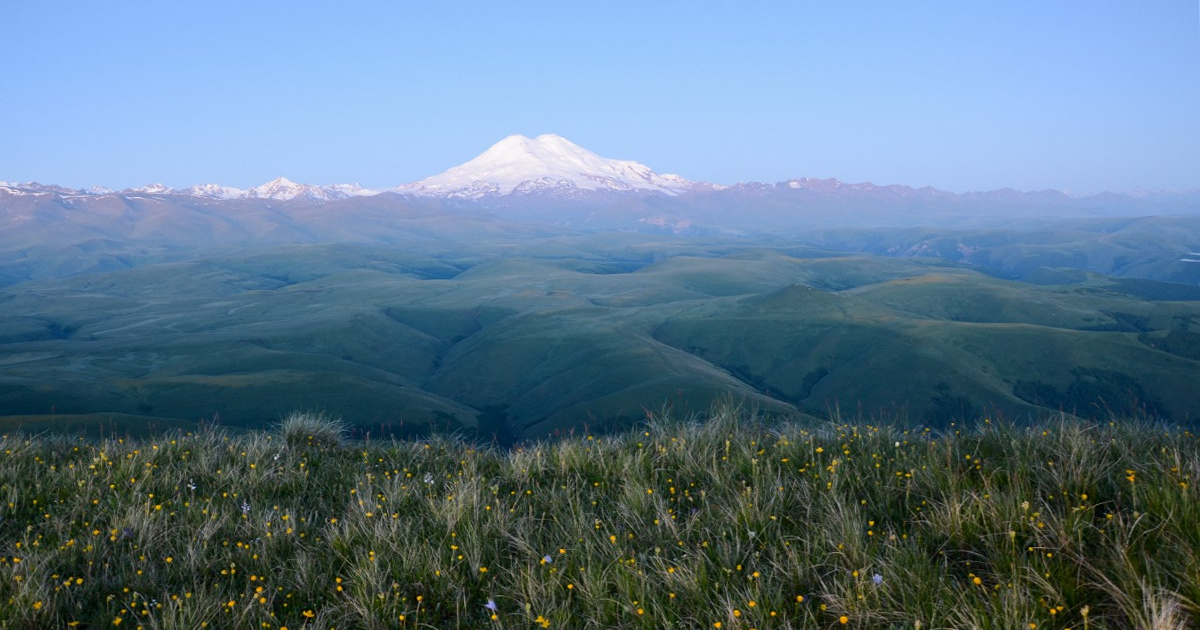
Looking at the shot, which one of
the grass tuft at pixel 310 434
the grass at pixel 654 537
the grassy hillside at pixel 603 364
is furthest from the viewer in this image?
the grassy hillside at pixel 603 364

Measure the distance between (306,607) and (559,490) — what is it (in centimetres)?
311

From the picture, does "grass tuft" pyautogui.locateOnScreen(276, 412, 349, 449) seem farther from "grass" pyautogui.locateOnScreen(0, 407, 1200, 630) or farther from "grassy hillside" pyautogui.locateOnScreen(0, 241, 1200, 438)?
"grassy hillside" pyautogui.locateOnScreen(0, 241, 1200, 438)

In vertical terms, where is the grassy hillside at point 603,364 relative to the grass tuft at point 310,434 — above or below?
below

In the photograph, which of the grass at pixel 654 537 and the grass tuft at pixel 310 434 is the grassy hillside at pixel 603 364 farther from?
the grass at pixel 654 537

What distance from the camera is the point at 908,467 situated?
7.66m

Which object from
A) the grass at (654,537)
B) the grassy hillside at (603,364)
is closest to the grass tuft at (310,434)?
the grass at (654,537)

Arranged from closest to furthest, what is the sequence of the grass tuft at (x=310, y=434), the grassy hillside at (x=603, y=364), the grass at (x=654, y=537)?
the grass at (x=654, y=537)
the grass tuft at (x=310, y=434)
the grassy hillside at (x=603, y=364)

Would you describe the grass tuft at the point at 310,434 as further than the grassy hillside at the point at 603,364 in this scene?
No

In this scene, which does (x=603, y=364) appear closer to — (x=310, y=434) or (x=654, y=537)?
(x=310, y=434)

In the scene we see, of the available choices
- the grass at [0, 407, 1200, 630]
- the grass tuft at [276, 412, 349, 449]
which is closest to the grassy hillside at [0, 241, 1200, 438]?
the grass tuft at [276, 412, 349, 449]

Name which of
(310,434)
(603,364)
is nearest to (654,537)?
(310,434)

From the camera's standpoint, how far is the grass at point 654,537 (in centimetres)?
545

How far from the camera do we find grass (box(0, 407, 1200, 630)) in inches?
215

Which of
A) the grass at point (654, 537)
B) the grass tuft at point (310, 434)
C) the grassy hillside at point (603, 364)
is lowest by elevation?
the grassy hillside at point (603, 364)
